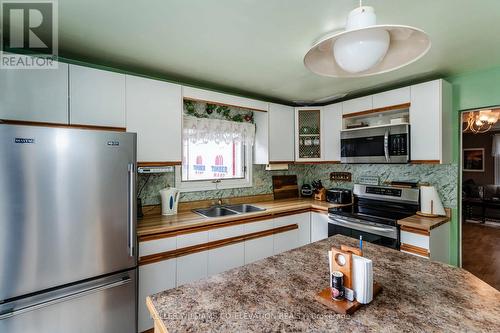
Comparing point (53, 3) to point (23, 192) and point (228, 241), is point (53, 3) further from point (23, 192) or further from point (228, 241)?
point (228, 241)

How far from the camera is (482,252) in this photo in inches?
143

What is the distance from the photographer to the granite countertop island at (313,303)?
84 cm

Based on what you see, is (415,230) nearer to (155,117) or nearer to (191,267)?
(191,267)

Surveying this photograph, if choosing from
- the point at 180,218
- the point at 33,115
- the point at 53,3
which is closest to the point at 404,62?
the point at 53,3

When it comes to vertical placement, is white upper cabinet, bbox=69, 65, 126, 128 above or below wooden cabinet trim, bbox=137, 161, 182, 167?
above

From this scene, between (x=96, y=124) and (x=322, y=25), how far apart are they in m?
1.82

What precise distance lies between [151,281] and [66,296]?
561 millimetres

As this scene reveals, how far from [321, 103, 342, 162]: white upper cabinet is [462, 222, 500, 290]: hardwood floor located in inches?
84.0

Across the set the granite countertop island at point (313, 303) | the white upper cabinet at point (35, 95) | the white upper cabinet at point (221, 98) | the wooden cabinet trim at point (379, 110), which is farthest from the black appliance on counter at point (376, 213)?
the white upper cabinet at point (35, 95)

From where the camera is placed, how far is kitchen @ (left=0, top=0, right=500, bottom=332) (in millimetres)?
1000

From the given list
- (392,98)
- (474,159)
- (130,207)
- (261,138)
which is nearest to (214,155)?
(261,138)

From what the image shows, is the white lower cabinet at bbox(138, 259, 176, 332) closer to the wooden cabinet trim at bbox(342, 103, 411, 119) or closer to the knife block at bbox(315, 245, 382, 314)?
the knife block at bbox(315, 245, 382, 314)

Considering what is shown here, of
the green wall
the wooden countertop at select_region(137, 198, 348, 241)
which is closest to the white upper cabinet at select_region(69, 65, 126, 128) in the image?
the wooden countertop at select_region(137, 198, 348, 241)

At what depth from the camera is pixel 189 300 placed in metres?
1.00
